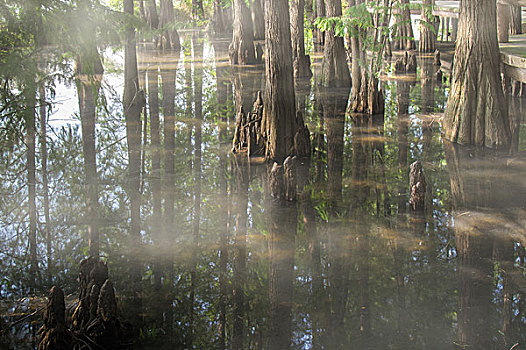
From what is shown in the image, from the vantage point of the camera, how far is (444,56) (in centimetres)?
1817

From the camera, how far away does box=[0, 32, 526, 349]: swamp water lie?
192 inches

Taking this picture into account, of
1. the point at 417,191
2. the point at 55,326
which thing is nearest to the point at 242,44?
the point at 417,191

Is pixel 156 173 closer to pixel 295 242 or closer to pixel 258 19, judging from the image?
pixel 295 242

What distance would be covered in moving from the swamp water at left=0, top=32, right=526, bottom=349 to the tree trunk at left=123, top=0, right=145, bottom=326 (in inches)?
2.3

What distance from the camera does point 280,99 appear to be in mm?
9336

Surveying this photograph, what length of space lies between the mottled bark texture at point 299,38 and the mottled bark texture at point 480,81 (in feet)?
21.8

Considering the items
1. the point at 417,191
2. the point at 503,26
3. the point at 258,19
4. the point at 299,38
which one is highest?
the point at 258,19

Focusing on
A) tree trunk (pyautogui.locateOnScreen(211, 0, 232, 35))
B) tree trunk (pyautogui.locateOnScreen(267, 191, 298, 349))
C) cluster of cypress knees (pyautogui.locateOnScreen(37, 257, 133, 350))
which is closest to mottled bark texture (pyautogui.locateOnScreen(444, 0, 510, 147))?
tree trunk (pyautogui.locateOnScreen(267, 191, 298, 349))

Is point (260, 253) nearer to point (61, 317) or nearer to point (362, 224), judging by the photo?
point (362, 224)

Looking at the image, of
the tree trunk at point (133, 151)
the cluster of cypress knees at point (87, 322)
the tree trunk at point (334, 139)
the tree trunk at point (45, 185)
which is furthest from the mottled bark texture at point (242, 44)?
the cluster of cypress knees at point (87, 322)

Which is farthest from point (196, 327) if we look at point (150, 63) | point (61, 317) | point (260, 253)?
point (150, 63)

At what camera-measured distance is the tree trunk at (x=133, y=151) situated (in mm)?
5771

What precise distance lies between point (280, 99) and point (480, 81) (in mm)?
3233

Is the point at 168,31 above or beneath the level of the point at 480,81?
above
